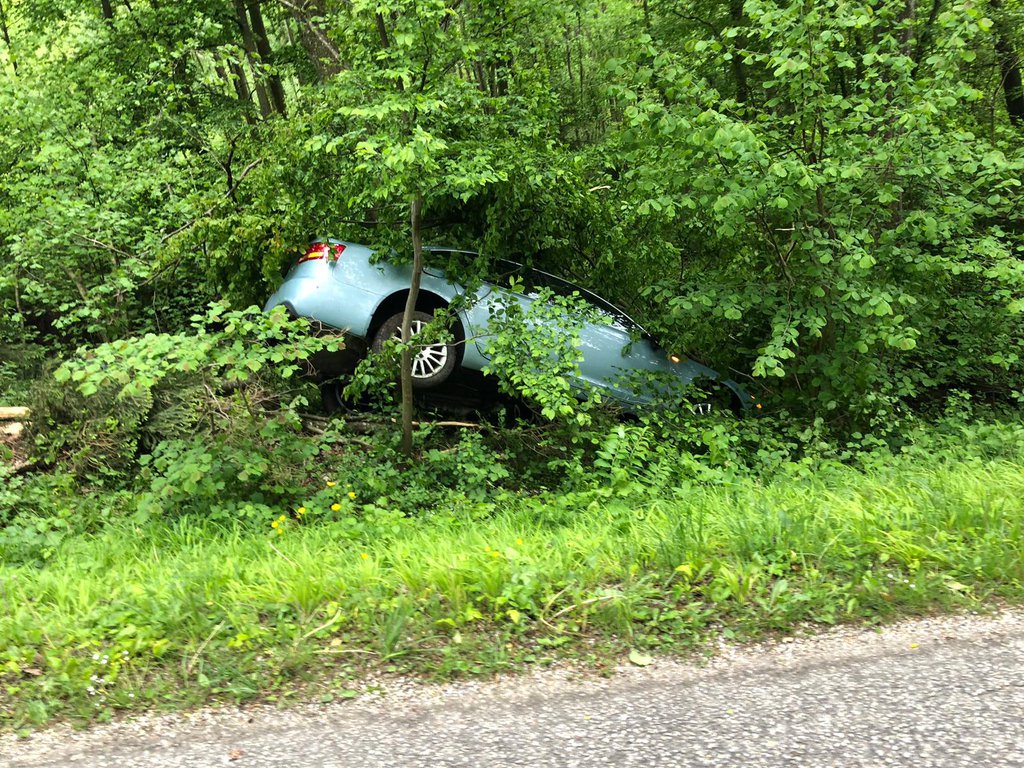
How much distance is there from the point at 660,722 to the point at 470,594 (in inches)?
43.3

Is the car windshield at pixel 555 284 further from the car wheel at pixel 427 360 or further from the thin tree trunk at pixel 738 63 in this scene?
the thin tree trunk at pixel 738 63

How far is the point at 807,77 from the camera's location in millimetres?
6324

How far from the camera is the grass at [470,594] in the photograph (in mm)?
2938

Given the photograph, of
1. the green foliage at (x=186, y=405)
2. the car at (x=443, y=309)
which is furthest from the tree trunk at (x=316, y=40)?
the green foliage at (x=186, y=405)

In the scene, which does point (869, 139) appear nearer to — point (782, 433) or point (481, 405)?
point (782, 433)

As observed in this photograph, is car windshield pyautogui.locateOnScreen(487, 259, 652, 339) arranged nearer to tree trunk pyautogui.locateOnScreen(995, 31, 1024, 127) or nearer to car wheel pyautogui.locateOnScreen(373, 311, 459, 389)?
car wheel pyautogui.locateOnScreen(373, 311, 459, 389)

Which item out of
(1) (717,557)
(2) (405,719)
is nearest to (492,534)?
(1) (717,557)

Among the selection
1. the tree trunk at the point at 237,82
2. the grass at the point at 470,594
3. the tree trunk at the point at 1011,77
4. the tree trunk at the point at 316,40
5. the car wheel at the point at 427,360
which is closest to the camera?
the grass at the point at 470,594

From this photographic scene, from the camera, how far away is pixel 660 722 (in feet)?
8.47

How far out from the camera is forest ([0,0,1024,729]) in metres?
3.26

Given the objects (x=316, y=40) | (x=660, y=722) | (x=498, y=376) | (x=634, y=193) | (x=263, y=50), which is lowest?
(x=660, y=722)

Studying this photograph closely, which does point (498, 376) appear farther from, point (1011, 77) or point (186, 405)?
point (1011, 77)

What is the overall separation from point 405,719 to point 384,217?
488 centimetres

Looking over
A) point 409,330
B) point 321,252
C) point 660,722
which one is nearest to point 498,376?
point 409,330
